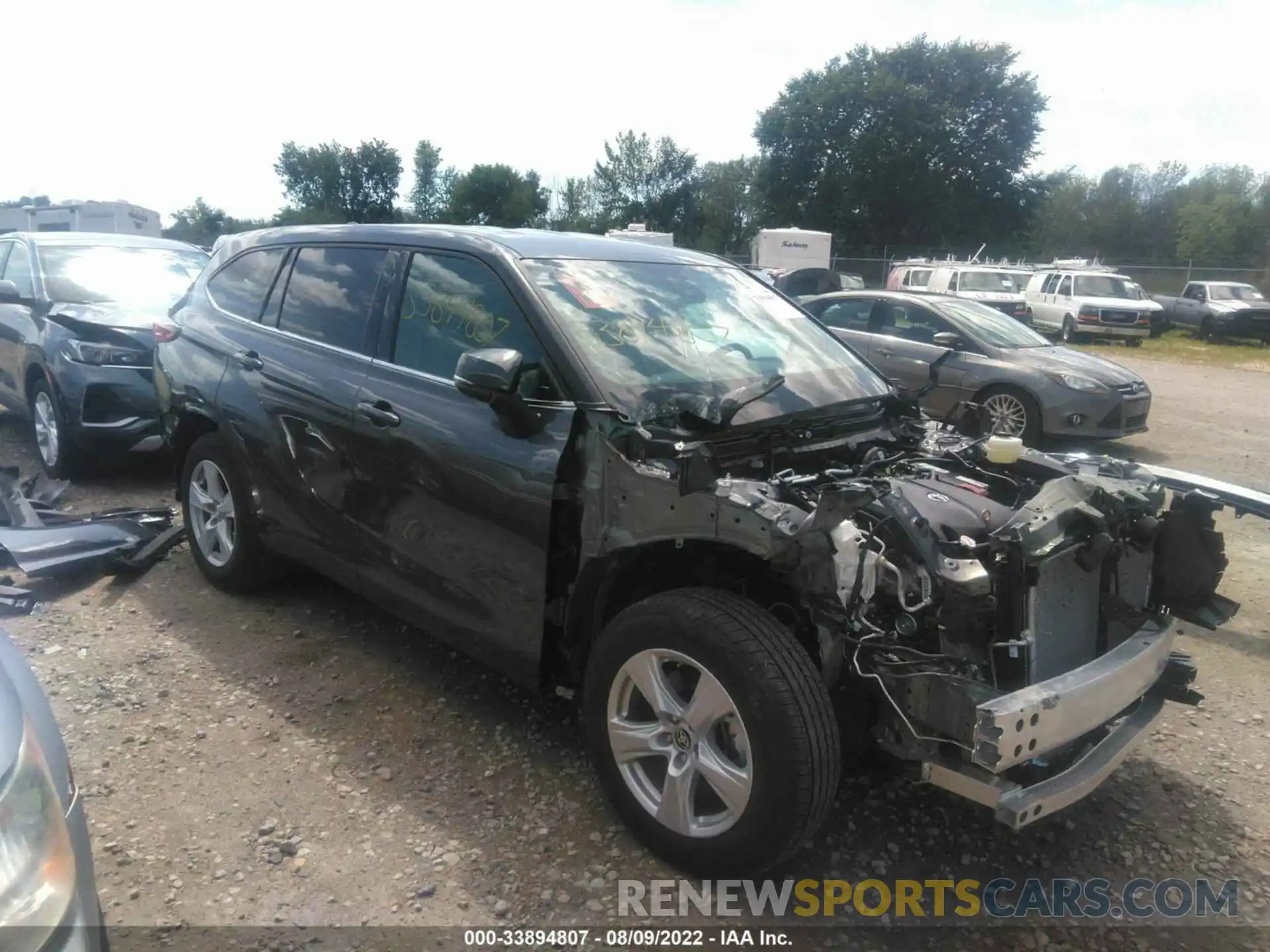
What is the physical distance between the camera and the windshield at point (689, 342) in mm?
3148

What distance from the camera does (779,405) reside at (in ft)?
10.8

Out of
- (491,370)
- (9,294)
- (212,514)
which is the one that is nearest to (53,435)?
(9,294)

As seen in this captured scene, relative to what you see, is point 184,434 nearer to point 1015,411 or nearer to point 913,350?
point 913,350

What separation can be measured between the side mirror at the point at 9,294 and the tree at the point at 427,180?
67.2 metres

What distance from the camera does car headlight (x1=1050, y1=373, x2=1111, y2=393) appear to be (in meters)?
8.87

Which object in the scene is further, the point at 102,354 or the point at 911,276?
the point at 911,276

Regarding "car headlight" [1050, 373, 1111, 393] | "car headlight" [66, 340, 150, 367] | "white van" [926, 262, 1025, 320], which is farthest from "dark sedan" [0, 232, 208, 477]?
"white van" [926, 262, 1025, 320]

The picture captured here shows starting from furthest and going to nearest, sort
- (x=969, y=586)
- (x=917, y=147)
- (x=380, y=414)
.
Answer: (x=917, y=147), (x=380, y=414), (x=969, y=586)

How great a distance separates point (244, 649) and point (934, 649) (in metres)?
3.04

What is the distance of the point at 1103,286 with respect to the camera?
23.1 meters

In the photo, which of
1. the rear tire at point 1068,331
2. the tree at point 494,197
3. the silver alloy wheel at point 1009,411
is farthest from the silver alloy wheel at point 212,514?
the tree at point 494,197

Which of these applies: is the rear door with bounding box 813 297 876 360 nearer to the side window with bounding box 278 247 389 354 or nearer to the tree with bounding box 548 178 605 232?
the side window with bounding box 278 247 389 354

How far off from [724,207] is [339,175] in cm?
2810

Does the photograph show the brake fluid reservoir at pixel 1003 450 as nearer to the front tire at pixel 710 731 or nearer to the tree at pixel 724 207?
the front tire at pixel 710 731
